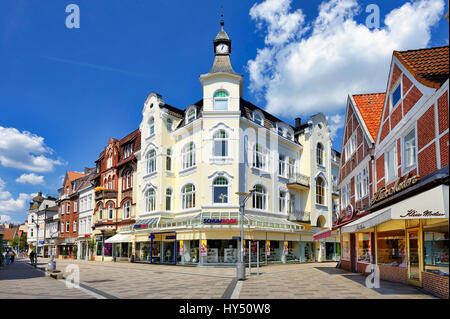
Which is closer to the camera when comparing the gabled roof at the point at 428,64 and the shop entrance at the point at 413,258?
the gabled roof at the point at 428,64

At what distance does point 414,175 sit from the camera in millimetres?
13625

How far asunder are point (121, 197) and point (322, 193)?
70.1 feet

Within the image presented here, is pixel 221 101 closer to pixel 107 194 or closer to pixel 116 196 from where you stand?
pixel 116 196

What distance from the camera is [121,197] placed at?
42906 millimetres

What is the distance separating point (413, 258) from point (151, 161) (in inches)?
1030

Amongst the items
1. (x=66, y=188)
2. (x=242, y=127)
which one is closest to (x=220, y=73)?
(x=242, y=127)

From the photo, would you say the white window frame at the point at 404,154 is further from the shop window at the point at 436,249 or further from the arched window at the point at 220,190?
the arched window at the point at 220,190

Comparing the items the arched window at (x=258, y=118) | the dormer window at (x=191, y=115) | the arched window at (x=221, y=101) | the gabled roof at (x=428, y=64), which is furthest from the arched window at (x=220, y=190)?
the gabled roof at (x=428, y=64)

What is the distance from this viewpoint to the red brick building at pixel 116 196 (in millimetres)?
41219

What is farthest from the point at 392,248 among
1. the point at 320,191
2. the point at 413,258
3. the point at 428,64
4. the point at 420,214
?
the point at 320,191

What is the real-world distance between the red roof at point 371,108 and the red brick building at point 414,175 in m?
2.10

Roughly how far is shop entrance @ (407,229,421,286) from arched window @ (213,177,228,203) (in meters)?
17.2

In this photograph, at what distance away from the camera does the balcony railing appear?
119 feet

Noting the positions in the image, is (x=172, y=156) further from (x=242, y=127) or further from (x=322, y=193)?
(x=322, y=193)
